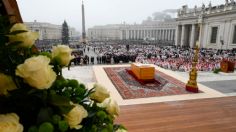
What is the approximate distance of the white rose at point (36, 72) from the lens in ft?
2.71

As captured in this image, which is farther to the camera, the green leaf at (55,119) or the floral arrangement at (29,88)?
the green leaf at (55,119)

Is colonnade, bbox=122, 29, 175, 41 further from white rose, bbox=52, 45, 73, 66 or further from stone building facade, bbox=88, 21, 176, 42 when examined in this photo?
white rose, bbox=52, 45, 73, 66

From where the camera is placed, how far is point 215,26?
→ 38.1m

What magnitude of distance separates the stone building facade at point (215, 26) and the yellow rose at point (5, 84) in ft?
100

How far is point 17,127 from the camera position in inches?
32.5

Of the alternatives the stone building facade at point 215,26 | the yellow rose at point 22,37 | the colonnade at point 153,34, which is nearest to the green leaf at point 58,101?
the yellow rose at point 22,37

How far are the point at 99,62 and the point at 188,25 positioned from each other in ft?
117

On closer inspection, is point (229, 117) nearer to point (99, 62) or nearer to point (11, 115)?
point (11, 115)

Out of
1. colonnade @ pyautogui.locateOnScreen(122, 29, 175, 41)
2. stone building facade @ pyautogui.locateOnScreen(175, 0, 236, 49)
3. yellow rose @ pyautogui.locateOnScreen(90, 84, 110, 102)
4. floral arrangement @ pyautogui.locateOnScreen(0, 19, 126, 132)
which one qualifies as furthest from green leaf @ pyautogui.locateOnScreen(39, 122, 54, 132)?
colonnade @ pyautogui.locateOnScreen(122, 29, 175, 41)

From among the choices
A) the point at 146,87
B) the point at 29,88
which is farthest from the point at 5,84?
the point at 146,87

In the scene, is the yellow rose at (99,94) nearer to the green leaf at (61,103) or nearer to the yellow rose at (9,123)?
the green leaf at (61,103)

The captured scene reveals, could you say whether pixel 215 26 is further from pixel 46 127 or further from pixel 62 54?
pixel 46 127

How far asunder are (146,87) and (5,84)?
907 cm

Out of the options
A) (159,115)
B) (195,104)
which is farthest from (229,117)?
(159,115)
